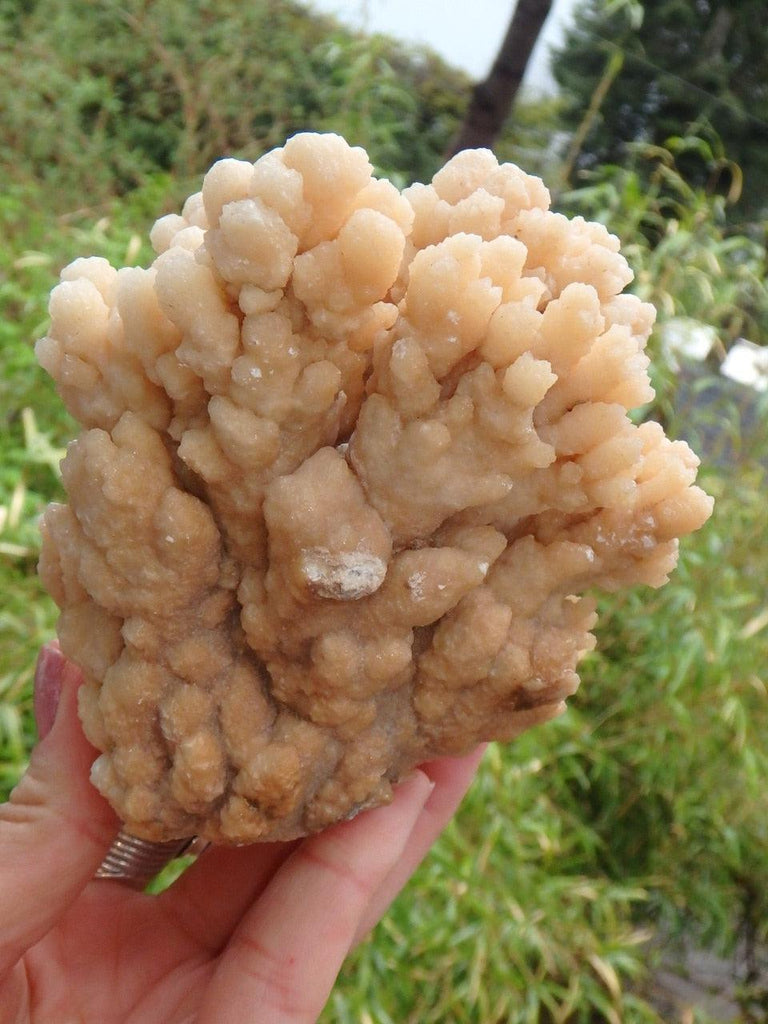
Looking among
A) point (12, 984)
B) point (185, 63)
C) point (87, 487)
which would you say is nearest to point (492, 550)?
point (87, 487)

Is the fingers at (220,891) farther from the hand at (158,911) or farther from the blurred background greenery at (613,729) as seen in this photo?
the blurred background greenery at (613,729)

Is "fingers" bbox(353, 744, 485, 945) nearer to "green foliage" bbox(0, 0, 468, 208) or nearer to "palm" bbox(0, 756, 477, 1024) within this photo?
"palm" bbox(0, 756, 477, 1024)

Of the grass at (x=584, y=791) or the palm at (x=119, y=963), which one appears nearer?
the palm at (x=119, y=963)

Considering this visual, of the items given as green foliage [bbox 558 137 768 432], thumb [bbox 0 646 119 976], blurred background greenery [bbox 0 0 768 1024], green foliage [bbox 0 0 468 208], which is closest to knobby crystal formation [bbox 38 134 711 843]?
thumb [bbox 0 646 119 976]

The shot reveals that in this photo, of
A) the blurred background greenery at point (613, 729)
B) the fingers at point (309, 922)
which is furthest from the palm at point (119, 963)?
the blurred background greenery at point (613, 729)

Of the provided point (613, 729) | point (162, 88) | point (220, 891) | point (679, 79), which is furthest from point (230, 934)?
point (679, 79)

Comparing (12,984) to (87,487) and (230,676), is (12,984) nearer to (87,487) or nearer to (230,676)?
(230,676)

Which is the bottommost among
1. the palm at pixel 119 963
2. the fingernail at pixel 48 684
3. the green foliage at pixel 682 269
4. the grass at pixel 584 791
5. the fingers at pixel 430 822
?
the grass at pixel 584 791
